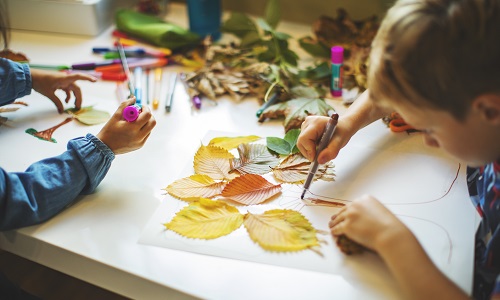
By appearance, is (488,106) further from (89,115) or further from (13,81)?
(13,81)

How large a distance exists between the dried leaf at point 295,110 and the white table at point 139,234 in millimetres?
19

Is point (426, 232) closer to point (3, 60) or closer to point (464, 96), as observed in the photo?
point (464, 96)

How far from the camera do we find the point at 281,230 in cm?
63

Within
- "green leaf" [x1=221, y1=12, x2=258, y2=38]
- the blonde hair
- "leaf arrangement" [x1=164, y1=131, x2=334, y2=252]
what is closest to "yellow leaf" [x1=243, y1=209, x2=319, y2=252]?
"leaf arrangement" [x1=164, y1=131, x2=334, y2=252]

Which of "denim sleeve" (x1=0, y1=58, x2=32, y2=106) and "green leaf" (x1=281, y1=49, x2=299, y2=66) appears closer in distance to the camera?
"denim sleeve" (x1=0, y1=58, x2=32, y2=106)

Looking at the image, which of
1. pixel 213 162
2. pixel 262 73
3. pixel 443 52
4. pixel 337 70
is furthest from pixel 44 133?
pixel 443 52

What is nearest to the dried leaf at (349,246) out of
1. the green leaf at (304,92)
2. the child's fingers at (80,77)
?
the green leaf at (304,92)

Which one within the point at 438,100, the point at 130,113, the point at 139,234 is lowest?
the point at 139,234

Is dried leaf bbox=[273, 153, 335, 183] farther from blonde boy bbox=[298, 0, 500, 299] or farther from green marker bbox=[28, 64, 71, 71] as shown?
green marker bbox=[28, 64, 71, 71]

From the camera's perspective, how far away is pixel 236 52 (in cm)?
107

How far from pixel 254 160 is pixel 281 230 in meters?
0.17

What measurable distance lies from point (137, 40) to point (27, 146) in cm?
46

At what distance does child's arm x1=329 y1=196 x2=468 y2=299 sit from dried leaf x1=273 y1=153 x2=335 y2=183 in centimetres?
11

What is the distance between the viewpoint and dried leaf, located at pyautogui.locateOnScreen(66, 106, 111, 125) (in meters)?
0.88
